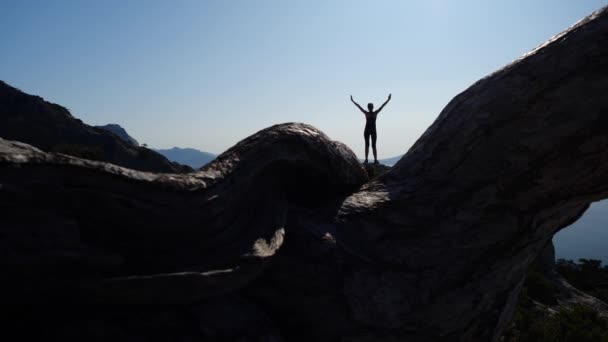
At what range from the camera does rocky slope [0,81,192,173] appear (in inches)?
1635

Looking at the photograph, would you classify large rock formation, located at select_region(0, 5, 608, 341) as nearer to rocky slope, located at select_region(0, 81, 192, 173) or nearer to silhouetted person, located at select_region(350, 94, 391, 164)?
silhouetted person, located at select_region(350, 94, 391, 164)

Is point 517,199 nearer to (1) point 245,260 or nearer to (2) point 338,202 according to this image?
(2) point 338,202

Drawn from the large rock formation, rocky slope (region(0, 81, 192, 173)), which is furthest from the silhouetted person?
rocky slope (region(0, 81, 192, 173))

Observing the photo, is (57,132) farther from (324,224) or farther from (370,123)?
(324,224)

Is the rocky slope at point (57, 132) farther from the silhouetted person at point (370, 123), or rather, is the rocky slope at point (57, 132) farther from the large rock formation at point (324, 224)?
the large rock formation at point (324, 224)

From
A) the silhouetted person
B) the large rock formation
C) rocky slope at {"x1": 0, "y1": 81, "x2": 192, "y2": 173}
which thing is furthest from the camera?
rocky slope at {"x1": 0, "y1": 81, "x2": 192, "y2": 173}

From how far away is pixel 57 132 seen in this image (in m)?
44.6

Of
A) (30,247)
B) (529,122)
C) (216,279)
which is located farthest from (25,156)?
(529,122)

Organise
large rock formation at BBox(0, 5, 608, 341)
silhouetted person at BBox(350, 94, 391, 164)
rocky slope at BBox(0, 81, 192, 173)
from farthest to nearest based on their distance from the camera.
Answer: rocky slope at BBox(0, 81, 192, 173) → silhouetted person at BBox(350, 94, 391, 164) → large rock formation at BBox(0, 5, 608, 341)

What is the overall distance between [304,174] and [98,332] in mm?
2612

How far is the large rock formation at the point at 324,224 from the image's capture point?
8.72 ft

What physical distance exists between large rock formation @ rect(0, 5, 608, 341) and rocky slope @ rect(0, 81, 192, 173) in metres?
38.7

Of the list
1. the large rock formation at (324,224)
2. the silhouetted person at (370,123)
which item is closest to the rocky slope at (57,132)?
the silhouetted person at (370,123)

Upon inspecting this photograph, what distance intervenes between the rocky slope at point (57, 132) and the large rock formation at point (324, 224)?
38.7m
